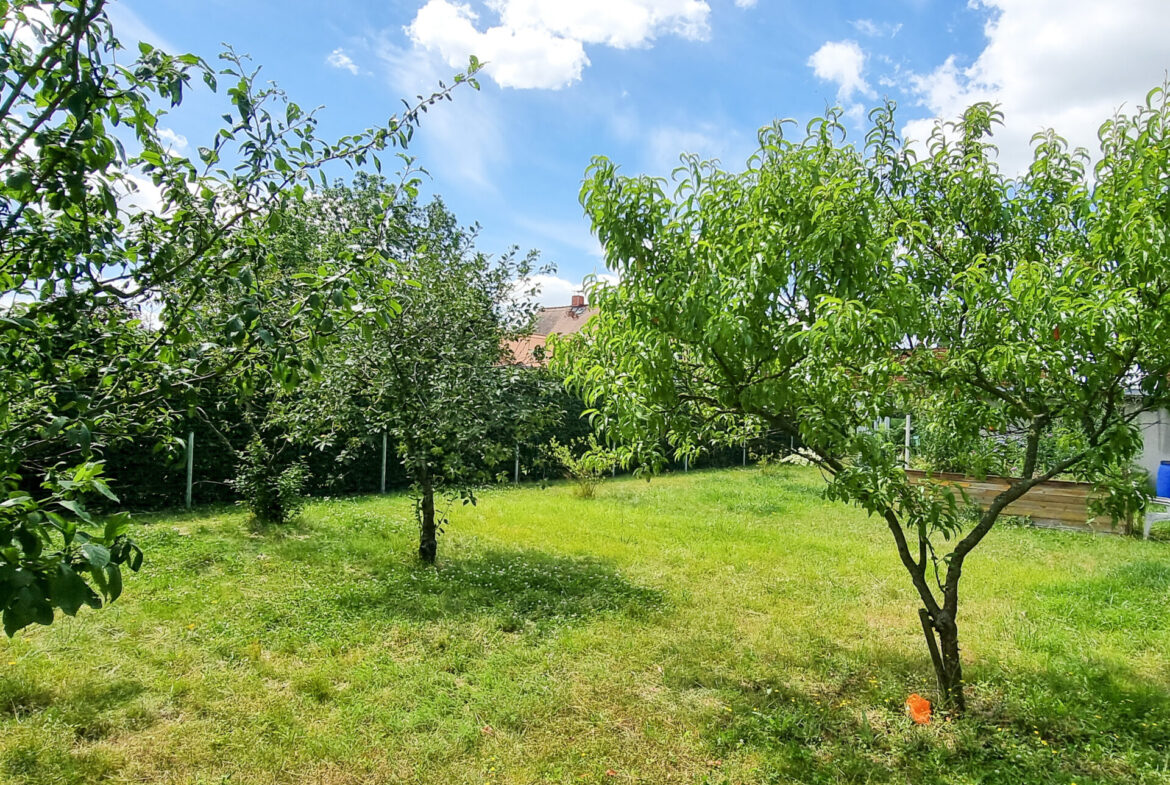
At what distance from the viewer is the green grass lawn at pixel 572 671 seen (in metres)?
2.81

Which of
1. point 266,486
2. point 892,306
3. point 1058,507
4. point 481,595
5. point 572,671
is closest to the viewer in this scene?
point 892,306

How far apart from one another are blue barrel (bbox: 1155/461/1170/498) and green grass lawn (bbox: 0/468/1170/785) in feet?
12.1

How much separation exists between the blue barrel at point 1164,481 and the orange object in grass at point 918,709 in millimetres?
8439

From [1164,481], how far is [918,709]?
8.62 m

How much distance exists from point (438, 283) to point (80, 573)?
4.78 metres

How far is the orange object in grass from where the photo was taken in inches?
125

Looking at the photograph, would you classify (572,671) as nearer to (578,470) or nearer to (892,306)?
(892,306)

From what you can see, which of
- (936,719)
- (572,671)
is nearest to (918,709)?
(936,719)

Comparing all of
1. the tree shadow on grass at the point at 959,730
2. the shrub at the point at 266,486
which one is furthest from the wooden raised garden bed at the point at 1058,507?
the shrub at the point at 266,486

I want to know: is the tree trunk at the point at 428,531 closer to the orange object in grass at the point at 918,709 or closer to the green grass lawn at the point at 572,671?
the green grass lawn at the point at 572,671

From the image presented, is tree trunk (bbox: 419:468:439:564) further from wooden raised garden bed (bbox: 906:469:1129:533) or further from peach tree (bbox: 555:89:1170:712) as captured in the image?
wooden raised garden bed (bbox: 906:469:1129:533)

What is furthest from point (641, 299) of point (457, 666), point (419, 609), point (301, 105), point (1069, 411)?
point (419, 609)

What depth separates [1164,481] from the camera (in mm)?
8891

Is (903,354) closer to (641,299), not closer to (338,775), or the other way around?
(641,299)
